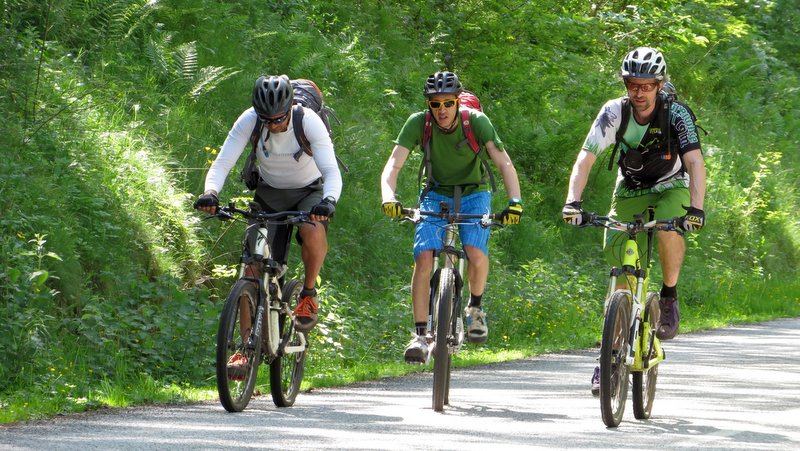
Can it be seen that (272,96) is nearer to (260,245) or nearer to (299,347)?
(260,245)

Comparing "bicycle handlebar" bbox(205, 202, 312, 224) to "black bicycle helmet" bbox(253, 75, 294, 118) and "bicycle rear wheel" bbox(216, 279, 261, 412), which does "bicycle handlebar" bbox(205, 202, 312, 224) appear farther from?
"black bicycle helmet" bbox(253, 75, 294, 118)

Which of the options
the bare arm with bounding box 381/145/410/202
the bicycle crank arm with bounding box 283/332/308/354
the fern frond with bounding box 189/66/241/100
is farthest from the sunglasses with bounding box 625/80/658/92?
the fern frond with bounding box 189/66/241/100

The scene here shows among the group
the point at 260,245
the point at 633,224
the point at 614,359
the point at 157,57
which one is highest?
the point at 157,57

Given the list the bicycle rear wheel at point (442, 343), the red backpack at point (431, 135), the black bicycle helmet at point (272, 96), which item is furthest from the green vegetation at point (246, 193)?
the black bicycle helmet at point (272, 96)

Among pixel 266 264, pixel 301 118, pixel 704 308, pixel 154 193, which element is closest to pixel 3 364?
pixel 266 264

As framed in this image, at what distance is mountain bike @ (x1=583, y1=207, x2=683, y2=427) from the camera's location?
337 inches

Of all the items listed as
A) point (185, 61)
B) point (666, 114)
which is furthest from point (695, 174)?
point (185, 61)

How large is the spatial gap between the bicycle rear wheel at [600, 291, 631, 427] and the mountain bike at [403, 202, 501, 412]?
1.22m

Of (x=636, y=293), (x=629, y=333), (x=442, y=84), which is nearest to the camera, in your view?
(x=629, y=333)

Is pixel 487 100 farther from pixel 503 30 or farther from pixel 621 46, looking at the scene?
pixel 621 46

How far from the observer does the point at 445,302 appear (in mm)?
9586

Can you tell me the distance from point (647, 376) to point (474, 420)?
4.05 ft

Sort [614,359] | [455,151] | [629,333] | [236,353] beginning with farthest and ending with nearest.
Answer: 1. [455,151]
2. [236,353]
3. [629,333]
4. [614,359]

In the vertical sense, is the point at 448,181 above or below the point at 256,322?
above
